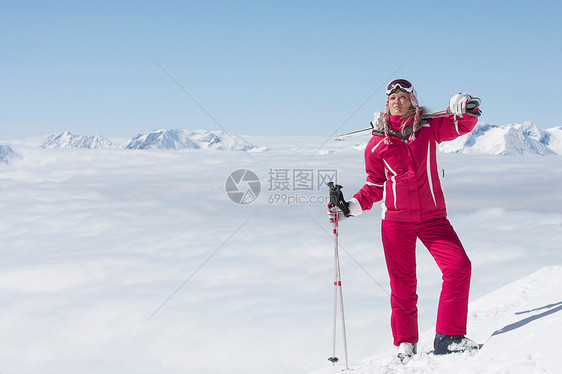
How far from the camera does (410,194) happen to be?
143 inches

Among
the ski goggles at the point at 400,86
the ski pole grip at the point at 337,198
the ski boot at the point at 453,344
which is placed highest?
the ski goggles at the point at 400,86

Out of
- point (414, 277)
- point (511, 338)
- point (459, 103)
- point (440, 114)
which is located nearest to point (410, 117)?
point (440, 114)

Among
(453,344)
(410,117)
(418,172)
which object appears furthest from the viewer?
(410,117)

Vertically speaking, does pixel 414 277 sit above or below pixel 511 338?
above

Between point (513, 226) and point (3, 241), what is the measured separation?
21370cm

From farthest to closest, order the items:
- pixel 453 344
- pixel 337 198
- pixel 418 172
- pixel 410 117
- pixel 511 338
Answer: pixel 337 198 < pixel 410 117 < pixel 418 172 < pixel 453 344 < pixel 511 338

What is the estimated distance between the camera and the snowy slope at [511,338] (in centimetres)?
251

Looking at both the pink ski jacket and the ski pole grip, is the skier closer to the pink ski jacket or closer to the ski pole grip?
the pink ski jacket

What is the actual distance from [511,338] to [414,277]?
954mm

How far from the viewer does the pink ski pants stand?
10.9 feet

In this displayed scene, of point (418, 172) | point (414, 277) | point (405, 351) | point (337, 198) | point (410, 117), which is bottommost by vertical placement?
point (405, 351)

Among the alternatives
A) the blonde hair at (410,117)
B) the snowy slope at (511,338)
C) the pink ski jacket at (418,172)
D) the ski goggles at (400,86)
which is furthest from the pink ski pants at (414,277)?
the ski goggles at (400,86)

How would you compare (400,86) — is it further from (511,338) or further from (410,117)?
(511,338)

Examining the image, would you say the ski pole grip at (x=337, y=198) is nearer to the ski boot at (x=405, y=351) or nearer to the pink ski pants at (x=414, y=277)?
the pink ski pants at (x=414, y=277)
